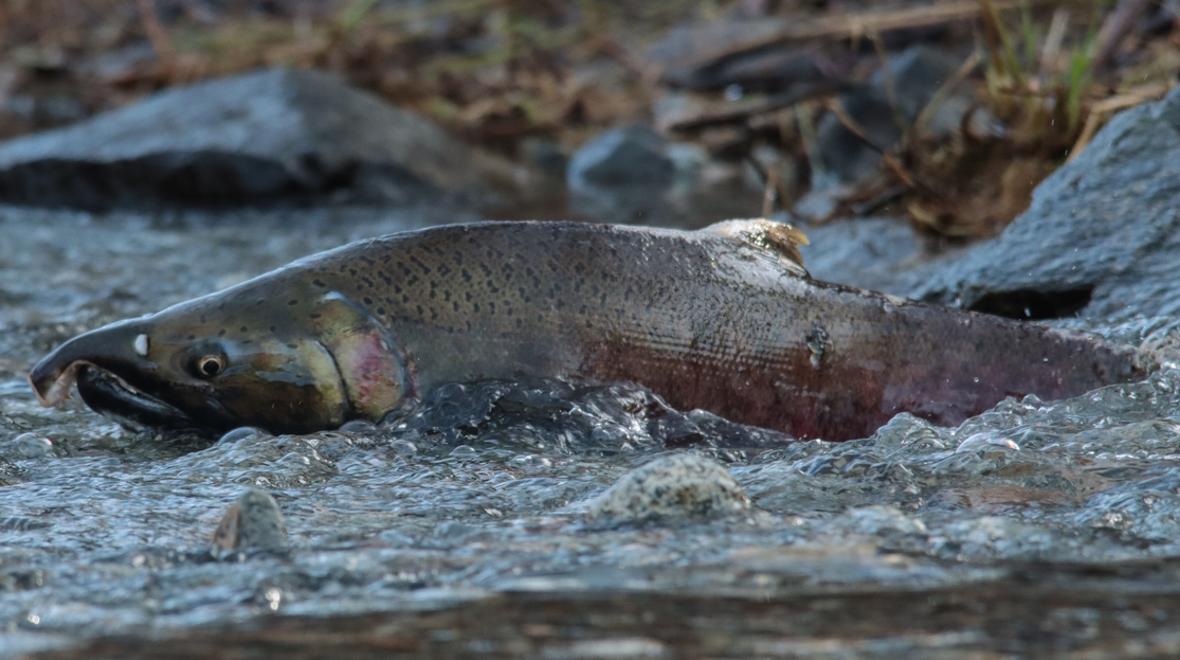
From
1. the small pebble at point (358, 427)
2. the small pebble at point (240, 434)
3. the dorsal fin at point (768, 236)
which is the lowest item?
the small pebble at point (240, 434)

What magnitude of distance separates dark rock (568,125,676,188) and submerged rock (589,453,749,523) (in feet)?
20.9

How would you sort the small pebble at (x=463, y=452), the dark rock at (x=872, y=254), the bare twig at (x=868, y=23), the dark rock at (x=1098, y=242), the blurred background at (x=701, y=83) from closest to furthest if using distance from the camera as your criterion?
the small pebble at (x=463, y=452)
the dark rock at (x=1098, y=242)
the dark rock at (x=872, y=254)
the blurred background at (x=701, y=83)
the bare twig at (x=868, y=23)

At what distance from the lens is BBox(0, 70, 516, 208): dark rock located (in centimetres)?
806

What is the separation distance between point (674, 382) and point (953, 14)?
17.0ft

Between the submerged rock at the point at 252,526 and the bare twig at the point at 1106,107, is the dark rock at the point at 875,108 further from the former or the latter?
the submerged rock at the point at 252,526

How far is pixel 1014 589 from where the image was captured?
220cm

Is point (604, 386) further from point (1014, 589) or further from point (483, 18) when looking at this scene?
point (483, 18)

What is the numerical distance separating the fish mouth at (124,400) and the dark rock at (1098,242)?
81.7 inches

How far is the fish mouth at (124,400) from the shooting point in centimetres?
334

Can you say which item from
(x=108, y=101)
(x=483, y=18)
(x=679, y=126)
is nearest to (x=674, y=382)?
(x=679, y=126)

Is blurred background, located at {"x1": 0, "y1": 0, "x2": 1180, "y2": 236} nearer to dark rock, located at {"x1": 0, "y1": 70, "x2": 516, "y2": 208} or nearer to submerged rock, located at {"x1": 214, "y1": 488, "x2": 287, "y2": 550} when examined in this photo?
dark rock, located at {"x1": 0, "y1": 70, "x2": 516, "y2": 208}

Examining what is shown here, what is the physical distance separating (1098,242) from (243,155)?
4.69m

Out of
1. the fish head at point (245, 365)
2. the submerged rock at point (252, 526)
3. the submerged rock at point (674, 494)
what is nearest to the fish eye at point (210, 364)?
the fish head at point (245, 365)

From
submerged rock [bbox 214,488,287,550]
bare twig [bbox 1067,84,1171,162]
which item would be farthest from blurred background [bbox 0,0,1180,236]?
submerged rock [bbox 214,488,287,550]
